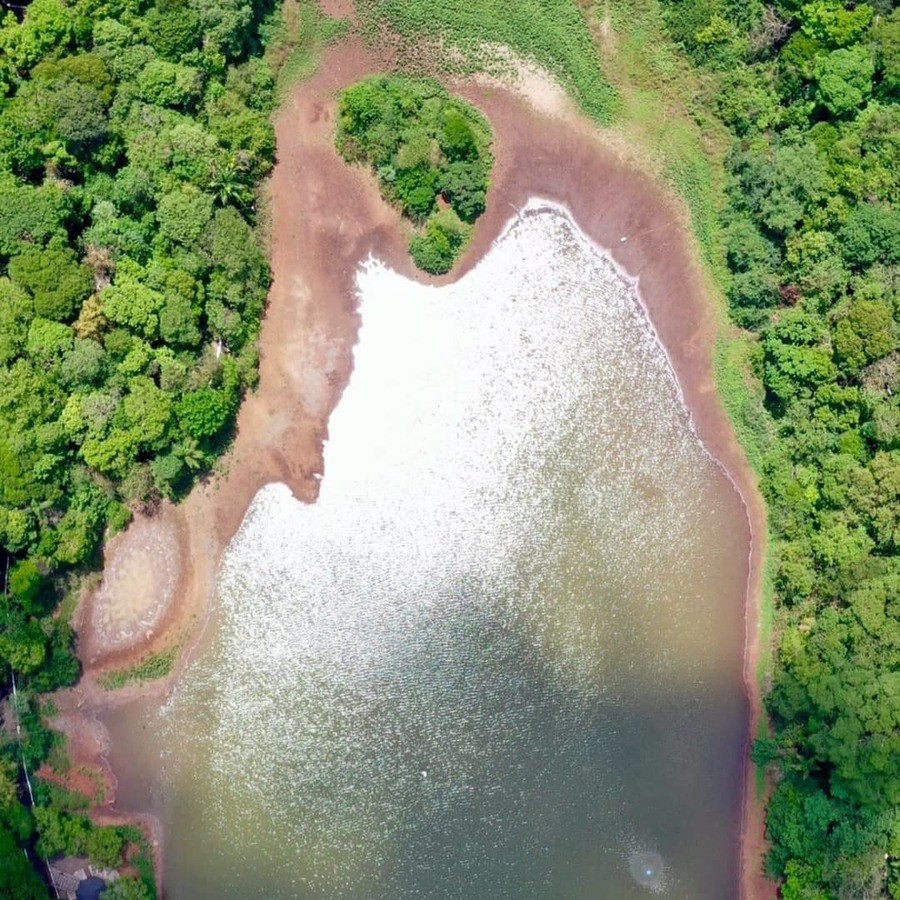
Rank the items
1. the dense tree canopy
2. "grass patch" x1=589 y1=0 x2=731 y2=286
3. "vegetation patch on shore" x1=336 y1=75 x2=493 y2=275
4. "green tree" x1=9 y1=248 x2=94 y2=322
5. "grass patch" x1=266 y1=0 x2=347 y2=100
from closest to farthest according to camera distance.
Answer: "green tree" x1=9 y1=248 x2=94 y2=322
the dense tree canopy
"vegetation patch on shore" x1=336 y1=75 x2=493 y2=275
"grass patch" x1=266 y1=0 x2=347 y2=100
"grass patch" x1=589 y1=0 x2=731 y2=286

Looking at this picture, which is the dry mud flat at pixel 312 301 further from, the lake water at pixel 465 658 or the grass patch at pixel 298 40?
the lake water at pixel 465 658

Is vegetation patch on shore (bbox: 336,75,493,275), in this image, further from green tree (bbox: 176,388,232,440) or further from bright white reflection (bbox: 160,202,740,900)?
green tree (bbox: 176,388,232,440)

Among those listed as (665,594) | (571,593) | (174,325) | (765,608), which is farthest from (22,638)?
(765,608)

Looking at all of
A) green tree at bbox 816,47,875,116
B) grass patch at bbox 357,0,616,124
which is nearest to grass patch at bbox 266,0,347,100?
grass patch at bbox 357,0,616,124

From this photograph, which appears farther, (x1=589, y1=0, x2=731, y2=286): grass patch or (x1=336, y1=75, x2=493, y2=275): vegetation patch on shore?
(x1=589, y1=0, x2=731, y2=286): grass patch

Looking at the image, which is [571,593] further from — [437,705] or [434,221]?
[434,221]

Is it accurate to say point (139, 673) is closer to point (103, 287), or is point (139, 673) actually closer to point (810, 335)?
point (103, 287)
